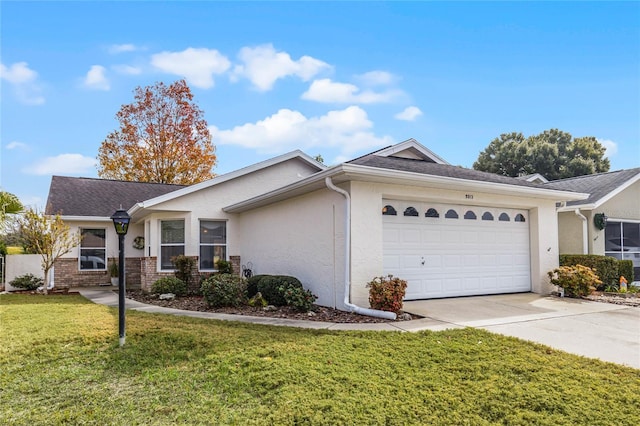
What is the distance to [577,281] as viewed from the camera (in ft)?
33.3

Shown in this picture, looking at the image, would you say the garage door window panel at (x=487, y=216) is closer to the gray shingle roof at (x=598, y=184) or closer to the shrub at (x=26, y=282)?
the gray shingle roof at (x=598, y=184)

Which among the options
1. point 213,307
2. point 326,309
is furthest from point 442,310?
point 213,307

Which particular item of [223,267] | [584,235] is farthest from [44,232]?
[584,235]

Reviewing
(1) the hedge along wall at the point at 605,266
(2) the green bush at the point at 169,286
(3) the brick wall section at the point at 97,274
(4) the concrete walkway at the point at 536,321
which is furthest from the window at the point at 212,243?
(1) the hedge along wall at the point at 605,266

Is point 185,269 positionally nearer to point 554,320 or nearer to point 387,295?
point 387,295

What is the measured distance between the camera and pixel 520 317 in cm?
755

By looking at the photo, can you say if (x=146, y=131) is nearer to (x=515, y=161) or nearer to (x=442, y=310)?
(x=442, y=310)

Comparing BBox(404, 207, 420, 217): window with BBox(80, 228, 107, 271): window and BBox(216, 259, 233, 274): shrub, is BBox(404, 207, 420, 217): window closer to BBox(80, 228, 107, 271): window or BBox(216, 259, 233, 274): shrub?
BBox(216, 259, 233, 274): shrub

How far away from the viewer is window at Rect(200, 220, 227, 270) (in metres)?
13.5

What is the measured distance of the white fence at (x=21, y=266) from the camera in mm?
14703

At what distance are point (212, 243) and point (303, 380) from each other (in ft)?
33.0

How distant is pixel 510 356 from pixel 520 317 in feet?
9.96

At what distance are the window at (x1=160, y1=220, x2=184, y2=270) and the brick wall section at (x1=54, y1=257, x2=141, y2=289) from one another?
2.88m

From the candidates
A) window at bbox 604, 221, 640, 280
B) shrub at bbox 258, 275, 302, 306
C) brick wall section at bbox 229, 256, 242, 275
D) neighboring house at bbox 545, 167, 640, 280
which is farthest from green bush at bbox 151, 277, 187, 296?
window at bbox 604, 221, 640, 280
